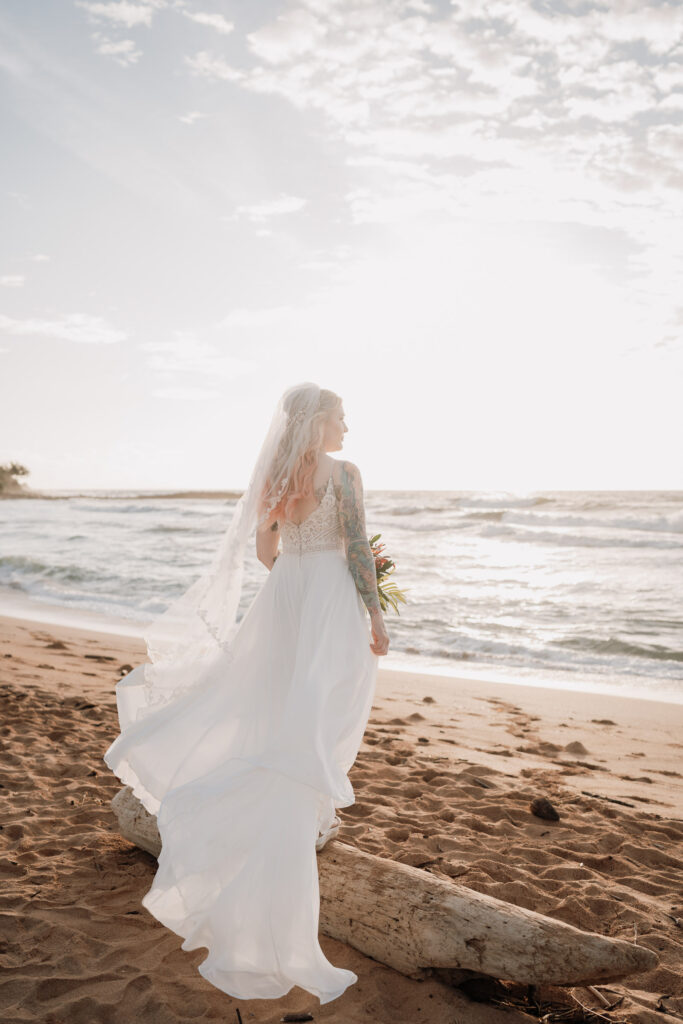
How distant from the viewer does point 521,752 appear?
6258 millimetres

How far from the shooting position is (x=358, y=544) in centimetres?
351

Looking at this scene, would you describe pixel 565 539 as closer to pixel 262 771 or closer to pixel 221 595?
pixel 221 595

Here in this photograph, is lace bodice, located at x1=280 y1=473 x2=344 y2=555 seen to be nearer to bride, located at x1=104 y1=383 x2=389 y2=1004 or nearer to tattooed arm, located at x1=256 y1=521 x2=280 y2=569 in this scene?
bride, located at x1=104 y1=383 x2=389 y2=1004

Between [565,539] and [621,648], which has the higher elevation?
[565,539]

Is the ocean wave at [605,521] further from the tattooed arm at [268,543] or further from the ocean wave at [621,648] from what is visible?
the tattooed arm at [268,543]

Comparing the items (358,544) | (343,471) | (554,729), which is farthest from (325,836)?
(554,729)

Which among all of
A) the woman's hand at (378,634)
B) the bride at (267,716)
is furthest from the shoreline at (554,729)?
the bride at (267,716)

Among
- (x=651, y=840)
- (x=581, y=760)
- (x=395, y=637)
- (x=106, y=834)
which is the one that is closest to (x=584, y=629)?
(x=395, y=637)

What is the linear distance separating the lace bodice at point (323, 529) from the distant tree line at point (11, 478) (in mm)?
62075

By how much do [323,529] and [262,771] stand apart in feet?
3.83

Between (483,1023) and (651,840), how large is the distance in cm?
224

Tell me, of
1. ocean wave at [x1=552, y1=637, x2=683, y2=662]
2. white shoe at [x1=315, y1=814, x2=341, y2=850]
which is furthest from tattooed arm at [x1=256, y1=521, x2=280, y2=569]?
ocean wave at [x1=552, y1=637, x2=683, y2=662]

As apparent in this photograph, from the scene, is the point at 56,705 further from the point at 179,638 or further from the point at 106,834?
the point at 179,638

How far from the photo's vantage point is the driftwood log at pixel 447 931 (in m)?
2.68
